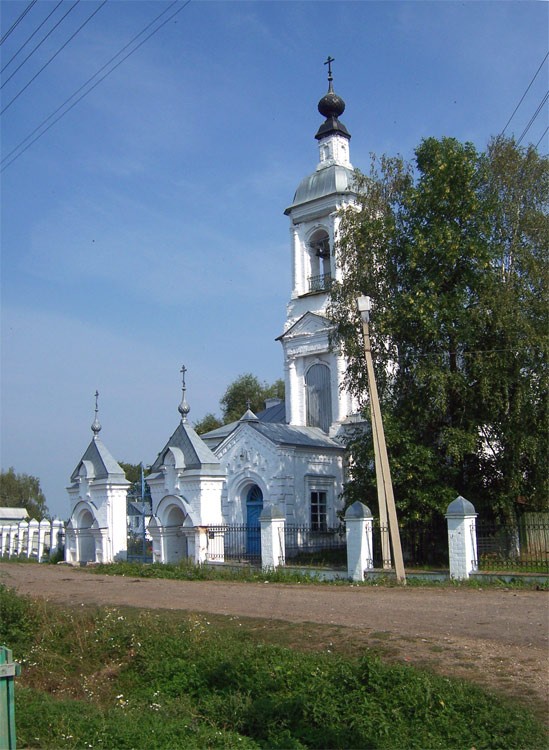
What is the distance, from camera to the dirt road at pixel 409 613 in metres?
7.88

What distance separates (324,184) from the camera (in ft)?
94.2

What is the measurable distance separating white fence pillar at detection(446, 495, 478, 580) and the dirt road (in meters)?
1.03

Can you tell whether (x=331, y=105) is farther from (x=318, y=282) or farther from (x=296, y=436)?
(x=296, y=436)

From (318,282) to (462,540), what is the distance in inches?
601

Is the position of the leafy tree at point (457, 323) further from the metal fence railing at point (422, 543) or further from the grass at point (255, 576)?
the grass at point (255, 576)

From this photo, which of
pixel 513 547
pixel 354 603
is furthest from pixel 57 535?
pixel 354 603

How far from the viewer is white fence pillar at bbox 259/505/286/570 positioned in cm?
1900

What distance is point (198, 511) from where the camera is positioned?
2217 cm

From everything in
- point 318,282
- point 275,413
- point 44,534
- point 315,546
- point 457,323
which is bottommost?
point 315,546

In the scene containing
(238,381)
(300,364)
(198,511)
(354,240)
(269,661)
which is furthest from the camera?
(238,381)

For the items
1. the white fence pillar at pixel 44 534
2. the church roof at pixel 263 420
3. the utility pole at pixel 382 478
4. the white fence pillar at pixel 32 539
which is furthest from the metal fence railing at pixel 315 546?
the white fence pillar at pixel 32 539

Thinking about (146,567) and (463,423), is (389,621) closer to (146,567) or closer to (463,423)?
(463,423)

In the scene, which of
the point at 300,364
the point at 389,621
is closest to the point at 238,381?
the point at 300,364

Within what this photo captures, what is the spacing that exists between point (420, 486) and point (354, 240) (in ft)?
21.3
